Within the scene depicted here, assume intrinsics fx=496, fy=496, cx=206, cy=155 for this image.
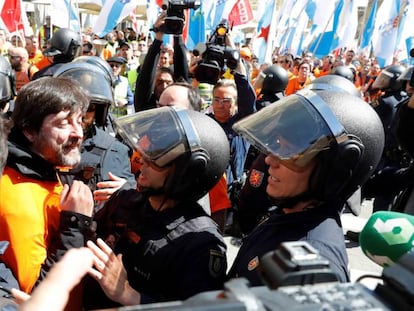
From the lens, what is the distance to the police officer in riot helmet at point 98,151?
233 centimetres

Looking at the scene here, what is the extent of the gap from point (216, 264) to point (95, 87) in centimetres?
186

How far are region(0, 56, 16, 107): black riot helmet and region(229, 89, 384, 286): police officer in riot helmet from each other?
237cm

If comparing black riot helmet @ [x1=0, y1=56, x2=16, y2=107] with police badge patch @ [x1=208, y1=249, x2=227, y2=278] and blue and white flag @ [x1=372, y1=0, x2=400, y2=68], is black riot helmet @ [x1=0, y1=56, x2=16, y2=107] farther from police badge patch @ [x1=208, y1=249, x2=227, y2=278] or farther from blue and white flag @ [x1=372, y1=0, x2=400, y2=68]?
blue and white flag @ [x1=372, y1=0, x2=400, y2=68]

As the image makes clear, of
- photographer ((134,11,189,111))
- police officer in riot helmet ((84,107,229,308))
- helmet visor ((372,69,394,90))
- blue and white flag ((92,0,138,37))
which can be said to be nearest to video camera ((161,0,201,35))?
photographer ((134,11,189,111))

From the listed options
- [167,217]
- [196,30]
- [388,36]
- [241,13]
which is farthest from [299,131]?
[388,36]

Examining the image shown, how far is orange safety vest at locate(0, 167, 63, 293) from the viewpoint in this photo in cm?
175

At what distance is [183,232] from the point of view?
177 centimetres

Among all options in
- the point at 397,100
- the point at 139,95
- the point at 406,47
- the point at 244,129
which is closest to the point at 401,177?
the point at 244,129

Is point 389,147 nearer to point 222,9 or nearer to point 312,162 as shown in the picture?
point 312,162

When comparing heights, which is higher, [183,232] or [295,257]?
[295,257]

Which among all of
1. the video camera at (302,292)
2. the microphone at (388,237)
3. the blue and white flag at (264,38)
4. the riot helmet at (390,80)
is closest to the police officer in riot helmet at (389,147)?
the riot helmet at (390,80)

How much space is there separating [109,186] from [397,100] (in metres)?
4.89

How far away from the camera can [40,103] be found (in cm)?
209

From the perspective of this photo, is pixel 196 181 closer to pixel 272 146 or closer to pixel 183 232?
pixel 183 232
